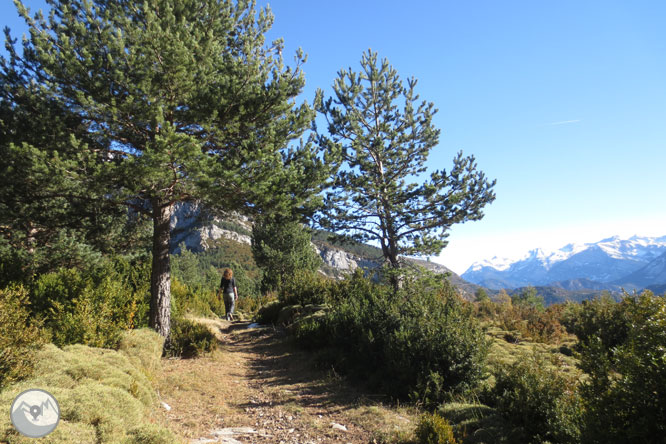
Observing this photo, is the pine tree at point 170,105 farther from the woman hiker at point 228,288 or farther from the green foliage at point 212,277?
the green foliage at point 212,277

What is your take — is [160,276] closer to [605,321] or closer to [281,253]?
[605,321]

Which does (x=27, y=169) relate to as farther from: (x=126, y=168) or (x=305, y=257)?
(x=305, y=257)

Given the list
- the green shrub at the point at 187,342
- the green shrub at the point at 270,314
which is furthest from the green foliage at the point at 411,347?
the green shrub at the point at 270,314

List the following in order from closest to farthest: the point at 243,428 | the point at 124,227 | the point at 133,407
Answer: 1. the point at 133,407
2. the point at 243,428
3. the point at 124,227

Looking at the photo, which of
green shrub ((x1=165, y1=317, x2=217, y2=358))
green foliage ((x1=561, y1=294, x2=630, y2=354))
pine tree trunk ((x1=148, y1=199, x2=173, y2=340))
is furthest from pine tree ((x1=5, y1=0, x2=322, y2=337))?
green foliage ((x1=561, y1=294, x2=630, y2=354))

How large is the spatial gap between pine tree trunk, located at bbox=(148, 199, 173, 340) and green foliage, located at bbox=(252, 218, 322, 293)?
15411mm

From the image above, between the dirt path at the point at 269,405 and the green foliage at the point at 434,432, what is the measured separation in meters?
0.38

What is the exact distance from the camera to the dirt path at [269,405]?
4.84m

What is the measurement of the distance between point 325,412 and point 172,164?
538 cm

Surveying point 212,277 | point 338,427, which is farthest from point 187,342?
point 212,277

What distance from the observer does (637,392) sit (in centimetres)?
A: 284

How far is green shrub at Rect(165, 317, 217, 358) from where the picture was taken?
8.41 metres

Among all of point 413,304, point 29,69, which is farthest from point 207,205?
point 413,304

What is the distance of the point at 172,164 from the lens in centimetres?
611
